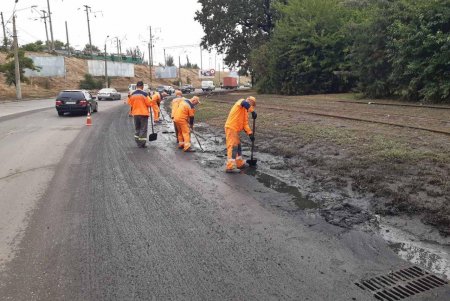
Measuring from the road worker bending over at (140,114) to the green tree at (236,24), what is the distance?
38274 millimetres

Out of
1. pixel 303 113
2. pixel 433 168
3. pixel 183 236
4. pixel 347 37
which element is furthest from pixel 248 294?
pixel 347 37

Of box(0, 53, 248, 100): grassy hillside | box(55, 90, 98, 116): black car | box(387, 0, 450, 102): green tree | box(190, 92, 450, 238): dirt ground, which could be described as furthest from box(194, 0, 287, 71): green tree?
box(190, 92, 450, 238): dirt ground

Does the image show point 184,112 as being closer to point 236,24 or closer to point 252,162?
point 252,162

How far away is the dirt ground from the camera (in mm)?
5466

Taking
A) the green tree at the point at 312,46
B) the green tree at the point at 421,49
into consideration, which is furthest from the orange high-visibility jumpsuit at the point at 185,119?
the green tree at the point at 312,46

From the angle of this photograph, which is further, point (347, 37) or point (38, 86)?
point (38, 86)

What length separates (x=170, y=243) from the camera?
4430 mm

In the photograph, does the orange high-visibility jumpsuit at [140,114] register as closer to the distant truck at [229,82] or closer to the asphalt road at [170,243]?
the asphalt road at [170,243]

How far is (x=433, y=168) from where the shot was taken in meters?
7.11

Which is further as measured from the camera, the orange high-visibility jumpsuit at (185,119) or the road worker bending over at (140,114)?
the road worker bending over at (140,114)

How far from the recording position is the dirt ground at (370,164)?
547 cm

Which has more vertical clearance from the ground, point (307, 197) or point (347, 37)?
point (347, 37)

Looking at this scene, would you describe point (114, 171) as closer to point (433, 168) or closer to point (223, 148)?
point (223, 148)

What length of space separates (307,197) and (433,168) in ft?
8.80
